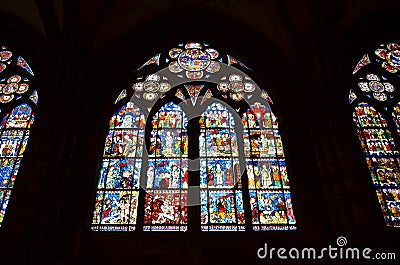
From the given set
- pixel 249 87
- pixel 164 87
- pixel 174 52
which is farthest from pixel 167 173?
pixel 174 52

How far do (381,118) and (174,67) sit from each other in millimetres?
5441

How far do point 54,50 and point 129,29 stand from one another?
7.33 feet

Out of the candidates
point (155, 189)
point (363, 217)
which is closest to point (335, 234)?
point (363, 217)

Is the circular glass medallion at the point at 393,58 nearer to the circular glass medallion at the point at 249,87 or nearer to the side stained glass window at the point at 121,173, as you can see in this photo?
the circular glass medallion at the point at 249,87

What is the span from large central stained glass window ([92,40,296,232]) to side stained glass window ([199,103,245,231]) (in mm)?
22

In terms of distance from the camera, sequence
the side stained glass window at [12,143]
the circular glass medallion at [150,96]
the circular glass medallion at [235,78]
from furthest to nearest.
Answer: the circular glass medallion at [235,78] → the circular glass medallion at [150,96] → the side stained glass window at [12,143]

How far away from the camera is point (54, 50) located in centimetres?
1044

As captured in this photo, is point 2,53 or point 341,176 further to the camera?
point 2,53

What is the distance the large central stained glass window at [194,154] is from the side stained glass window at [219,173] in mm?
22

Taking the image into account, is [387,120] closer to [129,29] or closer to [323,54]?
[323,54]

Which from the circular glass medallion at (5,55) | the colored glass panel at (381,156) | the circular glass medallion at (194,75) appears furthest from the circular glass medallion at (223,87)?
the circular glass medallion at (5,55)

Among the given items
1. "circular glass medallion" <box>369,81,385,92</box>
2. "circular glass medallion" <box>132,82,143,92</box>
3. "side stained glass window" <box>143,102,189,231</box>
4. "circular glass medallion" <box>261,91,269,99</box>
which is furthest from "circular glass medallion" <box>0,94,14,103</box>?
"circular glass medallion" <box>369,81,385,92</box>

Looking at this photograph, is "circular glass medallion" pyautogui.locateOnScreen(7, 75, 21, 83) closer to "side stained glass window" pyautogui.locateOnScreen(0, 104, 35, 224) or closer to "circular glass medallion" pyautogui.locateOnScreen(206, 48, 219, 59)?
"side stained glass window" pyautogui.locateOnScreen(0, 104, 35, 224)

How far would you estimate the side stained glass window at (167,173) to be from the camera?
29.3 ft
